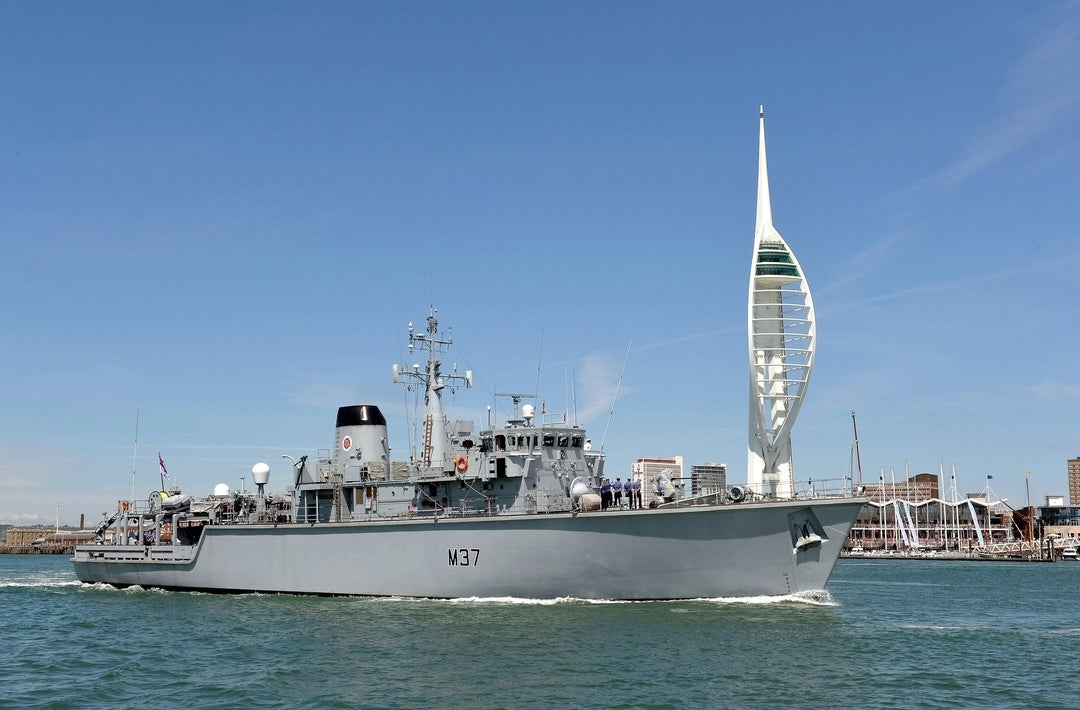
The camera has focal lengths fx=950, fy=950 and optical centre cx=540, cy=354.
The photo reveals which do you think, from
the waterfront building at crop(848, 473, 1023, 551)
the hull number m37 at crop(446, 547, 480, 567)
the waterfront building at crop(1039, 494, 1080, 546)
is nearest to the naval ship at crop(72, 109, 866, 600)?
the hull number m37 at crop(446, 547, 480, 567)

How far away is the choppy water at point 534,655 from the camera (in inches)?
741

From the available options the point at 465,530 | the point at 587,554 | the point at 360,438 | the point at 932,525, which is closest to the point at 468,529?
the point at 465,530

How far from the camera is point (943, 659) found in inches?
898

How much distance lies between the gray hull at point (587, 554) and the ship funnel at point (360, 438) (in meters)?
3.93

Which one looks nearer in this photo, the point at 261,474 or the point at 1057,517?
the point at 261,474

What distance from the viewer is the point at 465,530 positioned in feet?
103

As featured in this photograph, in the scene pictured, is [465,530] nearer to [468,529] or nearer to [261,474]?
[468,529]

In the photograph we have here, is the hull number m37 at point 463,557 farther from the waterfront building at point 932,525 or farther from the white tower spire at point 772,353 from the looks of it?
the waterfront building at point 932,525

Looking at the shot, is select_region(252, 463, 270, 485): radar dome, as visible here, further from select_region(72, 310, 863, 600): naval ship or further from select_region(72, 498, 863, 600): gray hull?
select_region(72, 498, 863, 600): gray hull

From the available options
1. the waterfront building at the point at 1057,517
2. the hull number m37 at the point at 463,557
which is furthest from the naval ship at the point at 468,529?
the waterfront building at the point at 1057,517

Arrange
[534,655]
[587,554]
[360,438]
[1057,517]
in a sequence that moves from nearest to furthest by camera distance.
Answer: [534,655] → [587,554] → [360,438] → [1057,517]

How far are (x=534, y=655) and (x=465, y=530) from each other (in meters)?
9.59

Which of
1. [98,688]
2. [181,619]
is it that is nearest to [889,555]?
[181,619]

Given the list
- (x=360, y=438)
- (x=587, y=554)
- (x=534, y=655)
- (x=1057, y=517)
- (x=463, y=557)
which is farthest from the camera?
(x=1057, y=517)
